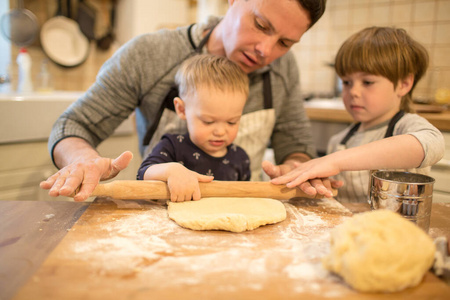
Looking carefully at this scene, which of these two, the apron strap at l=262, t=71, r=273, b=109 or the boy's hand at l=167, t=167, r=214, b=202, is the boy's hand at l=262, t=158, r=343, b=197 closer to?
the boy's hand at l=167, t=167, r=214, b=202

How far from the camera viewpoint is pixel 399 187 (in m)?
0.75

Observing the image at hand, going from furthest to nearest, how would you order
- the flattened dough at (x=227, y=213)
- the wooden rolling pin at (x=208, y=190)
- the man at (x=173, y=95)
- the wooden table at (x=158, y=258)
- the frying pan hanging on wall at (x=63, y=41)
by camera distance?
the frying pan hanging on wall at (x=63, y=41) → the man at (x=173, y=95) → the wooden rolling pin at (x=208, y=190) → the flattened dough at (x=227, y=213) → the wooden table at (x=158, y=258)

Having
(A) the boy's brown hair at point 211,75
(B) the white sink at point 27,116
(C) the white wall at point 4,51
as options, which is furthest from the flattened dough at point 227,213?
(C) the white wall at point 4,51

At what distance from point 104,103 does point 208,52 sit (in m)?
0.40

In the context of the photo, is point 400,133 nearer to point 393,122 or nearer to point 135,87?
point 393,122

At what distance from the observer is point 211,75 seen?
103cm

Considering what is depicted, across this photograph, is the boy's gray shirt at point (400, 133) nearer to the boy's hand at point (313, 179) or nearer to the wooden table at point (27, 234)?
the boy's hand at point (313, 179)

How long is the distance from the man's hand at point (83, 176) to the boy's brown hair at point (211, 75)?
1.10 feet

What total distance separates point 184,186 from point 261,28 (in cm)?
54

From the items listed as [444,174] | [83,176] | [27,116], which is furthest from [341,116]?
[27,116]

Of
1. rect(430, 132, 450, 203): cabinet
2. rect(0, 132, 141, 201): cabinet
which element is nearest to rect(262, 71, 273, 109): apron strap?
rect(430, 132, 450, 203): cabinet

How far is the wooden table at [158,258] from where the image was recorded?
513 mm

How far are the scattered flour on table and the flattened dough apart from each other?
2 centimetres

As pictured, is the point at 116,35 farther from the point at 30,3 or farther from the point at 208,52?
the point at 208,52
